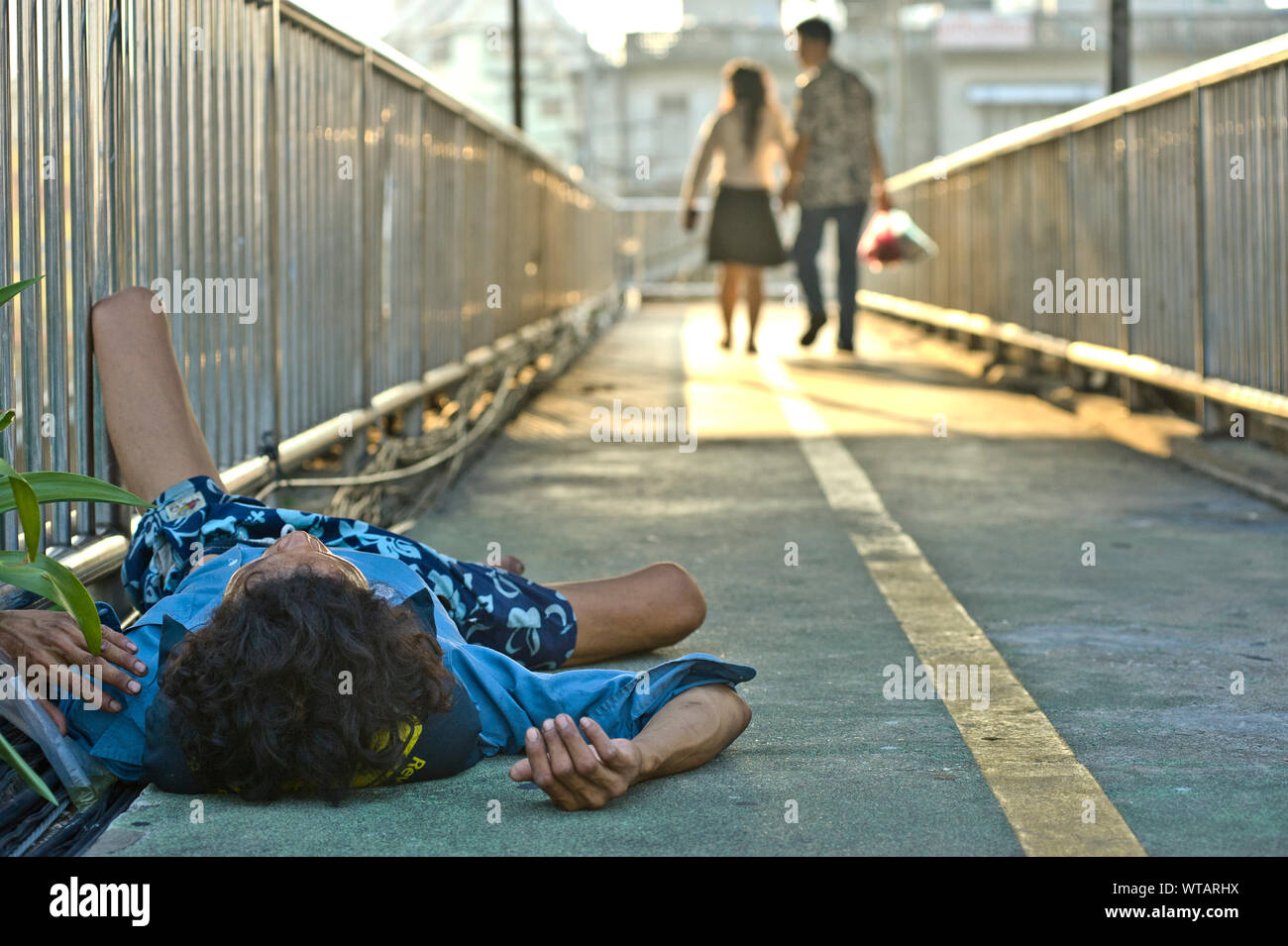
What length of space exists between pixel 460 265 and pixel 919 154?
4705 cm

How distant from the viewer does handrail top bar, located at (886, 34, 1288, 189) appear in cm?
702

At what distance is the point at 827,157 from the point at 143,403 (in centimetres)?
1015

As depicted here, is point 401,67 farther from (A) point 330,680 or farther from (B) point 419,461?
(A) point 330,680

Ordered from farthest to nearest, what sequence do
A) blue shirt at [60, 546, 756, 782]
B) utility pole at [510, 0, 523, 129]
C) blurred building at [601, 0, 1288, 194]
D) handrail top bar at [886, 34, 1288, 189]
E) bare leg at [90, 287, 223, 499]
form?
blurred building at [601, 0, 1288, 194], utility pole at [510, 0, 523, 129], handrail top bar at [886, 34, 1288, 189], bare leg at [90, 287, 223, 499], blue shirt at [60, 546, 756, 782]

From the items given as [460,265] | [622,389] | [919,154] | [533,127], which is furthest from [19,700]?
[533,127]

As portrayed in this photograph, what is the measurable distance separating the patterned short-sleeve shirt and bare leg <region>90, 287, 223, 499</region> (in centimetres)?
992

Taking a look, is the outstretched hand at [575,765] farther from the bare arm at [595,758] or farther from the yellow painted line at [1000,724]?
the yellow painted line at [1000,724]

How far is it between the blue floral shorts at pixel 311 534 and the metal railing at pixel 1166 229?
3.79m

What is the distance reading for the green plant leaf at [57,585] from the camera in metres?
2.99

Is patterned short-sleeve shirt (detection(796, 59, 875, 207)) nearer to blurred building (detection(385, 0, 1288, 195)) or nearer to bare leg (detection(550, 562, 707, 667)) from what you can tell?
bare leg (detection(550, 562, 707, 667))

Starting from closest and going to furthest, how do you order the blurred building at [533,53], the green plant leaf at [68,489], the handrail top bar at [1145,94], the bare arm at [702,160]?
the green plant leaf at [68,489]
the handrail top bar at [1145,94]
the bare arm at [702,160]
the blurred building at [533,53]

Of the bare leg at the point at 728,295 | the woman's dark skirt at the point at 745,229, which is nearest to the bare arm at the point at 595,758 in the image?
the woman's dark skirt at the point at 745,229

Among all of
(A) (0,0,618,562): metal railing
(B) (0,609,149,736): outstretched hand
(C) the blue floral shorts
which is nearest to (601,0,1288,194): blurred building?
(A) (0,0,618,562): metal railing

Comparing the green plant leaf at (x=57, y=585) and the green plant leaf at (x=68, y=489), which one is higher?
the green plant leaf at (x=68, y=489)
